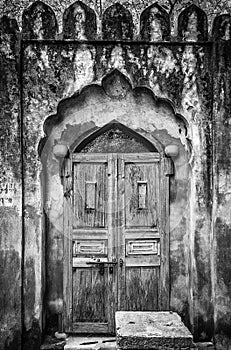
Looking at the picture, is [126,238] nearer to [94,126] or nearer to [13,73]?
[94,126]

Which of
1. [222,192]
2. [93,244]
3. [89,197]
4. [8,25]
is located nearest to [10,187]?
[89,197]

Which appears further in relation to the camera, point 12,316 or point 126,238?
point 126,238

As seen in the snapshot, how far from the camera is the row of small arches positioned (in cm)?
692

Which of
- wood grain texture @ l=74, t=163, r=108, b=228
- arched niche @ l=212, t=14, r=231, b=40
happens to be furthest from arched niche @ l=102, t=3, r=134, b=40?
wood grain texture @ l=74, t=163, r=108, b=228

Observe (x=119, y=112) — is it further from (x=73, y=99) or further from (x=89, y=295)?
(x=89, y=295)

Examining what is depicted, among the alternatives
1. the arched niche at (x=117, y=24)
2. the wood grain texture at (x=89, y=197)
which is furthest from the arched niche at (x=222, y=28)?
the wood grain texture at (x=89, y=197)

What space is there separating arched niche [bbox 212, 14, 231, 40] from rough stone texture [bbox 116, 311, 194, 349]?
11.0ft

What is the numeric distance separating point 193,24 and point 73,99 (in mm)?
1704

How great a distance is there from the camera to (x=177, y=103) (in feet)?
22.8

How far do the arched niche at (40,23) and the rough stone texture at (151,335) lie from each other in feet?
11.2

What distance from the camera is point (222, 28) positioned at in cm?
692

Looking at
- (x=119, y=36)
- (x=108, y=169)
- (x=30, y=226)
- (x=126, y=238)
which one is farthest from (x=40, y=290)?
(x=119, y=36)

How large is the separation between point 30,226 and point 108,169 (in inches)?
46.4

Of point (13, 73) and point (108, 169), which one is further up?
point (13, 73)
